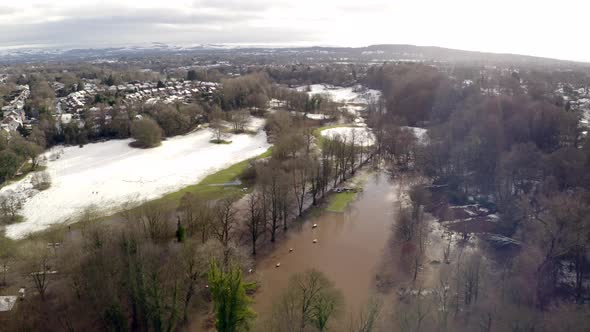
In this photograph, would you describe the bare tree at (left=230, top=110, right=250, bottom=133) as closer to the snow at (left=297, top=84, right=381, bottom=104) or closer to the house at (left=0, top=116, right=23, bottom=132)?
the snow at (left=297, top=84, right=381, bottom=104)

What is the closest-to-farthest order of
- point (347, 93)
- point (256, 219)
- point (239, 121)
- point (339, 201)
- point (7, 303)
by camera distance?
point (7, 303) → point (256, 219) → point (339, 201) → point (239, 121) → point (347, 93)

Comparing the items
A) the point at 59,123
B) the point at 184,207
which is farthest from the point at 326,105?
the point at 184,207

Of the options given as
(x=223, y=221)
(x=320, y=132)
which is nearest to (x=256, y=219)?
(x=223, y=221)

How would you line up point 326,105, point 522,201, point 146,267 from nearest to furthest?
point 146,267 < point 522,201 < point 326,105

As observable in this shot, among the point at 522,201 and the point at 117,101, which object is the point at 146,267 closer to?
the point at 522,201

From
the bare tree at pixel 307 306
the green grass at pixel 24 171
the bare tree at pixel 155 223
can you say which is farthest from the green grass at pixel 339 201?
A: the green grass at pixel 24 171

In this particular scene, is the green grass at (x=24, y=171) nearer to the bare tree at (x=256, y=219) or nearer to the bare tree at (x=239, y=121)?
the bare tree at (x=239, y=121)

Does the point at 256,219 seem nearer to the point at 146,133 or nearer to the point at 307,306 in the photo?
the point at 307,306
